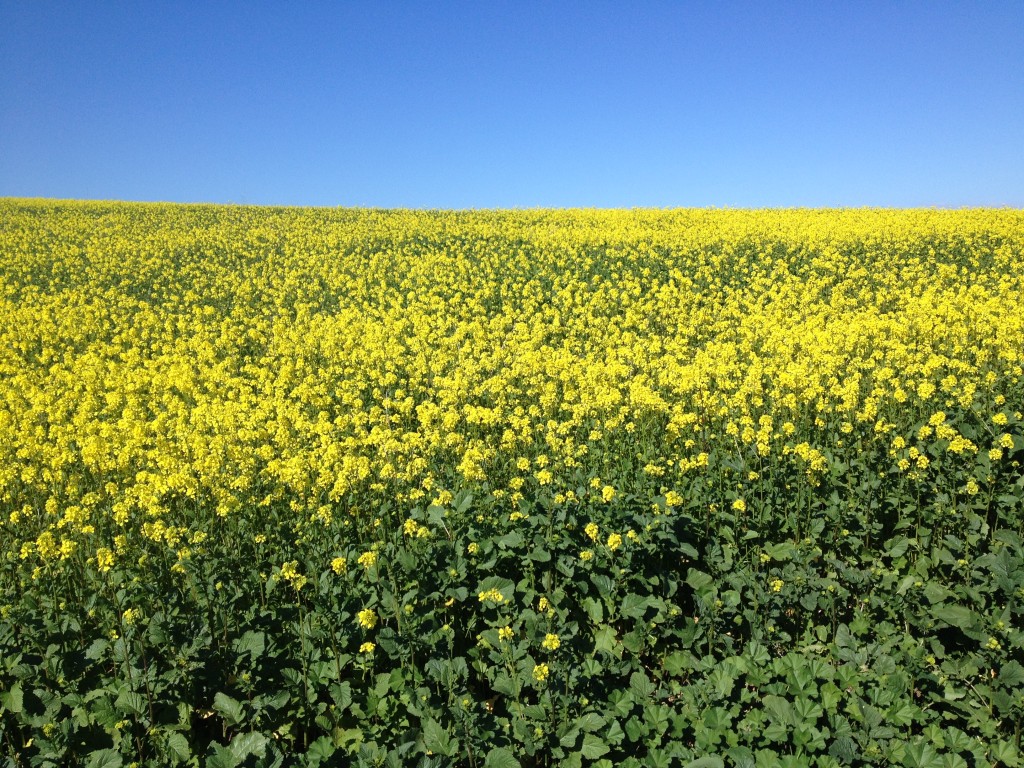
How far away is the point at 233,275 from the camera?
21.8 metres

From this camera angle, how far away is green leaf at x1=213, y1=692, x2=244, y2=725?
12.6 feet

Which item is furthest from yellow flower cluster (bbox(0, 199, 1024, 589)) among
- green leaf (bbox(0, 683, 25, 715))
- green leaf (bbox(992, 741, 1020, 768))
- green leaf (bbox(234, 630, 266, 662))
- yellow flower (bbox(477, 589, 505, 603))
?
green leaf (bbox(992, 741, 1020, 768))

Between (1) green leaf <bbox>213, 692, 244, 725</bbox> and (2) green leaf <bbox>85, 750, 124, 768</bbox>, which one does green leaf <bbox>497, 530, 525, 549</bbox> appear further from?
(2) green leaf <bbox>85, 750, 124, 768</bbox>

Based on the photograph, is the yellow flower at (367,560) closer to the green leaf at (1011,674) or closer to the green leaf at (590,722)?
the green leaf at (590,722)

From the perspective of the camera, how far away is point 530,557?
16.3 ft

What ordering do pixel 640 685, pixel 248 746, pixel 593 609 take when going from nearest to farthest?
pixel 248 746
pixel 640 685
pixel 593 609

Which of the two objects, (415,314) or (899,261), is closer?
(415,314)

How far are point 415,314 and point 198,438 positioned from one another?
8721 mm

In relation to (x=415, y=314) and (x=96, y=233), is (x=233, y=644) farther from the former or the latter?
(x=96, y=233)

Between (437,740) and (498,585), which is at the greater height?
(498,585)

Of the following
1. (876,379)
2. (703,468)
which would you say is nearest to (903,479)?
(703,468)

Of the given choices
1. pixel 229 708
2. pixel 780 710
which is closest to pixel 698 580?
pixel 780 710

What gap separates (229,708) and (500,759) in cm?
175

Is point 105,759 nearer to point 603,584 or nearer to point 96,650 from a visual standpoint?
point 96,650
